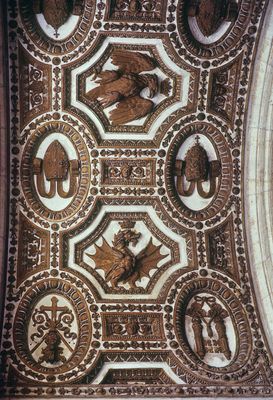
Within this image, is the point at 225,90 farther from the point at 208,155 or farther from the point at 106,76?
the point at 106,76

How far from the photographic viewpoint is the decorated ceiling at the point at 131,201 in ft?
28.3

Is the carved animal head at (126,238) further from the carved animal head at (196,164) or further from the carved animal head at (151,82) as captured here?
the carved animal head at (151,82)

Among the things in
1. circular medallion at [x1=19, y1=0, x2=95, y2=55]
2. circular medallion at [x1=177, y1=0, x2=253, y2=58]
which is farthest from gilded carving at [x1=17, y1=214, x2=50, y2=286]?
circular medallion at [x1=177, y1=0, x2=253, y2=58]

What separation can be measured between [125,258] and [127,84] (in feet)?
7.26

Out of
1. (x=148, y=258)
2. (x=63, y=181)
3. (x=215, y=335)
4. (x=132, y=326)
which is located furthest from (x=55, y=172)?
(x=215, y=335)

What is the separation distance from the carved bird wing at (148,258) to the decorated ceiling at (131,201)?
0.5 inches

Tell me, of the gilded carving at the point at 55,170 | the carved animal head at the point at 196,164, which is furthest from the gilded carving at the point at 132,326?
the carved animal head at the point at 196,164

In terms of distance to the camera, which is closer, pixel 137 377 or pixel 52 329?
pixel 137 377

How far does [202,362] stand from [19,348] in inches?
90.5

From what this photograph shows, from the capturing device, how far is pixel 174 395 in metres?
8.52

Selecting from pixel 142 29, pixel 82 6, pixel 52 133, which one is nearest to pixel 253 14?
pixel 142 29

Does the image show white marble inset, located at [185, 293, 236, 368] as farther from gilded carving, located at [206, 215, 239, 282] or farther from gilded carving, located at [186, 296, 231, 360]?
gilded carving, located at [206, 215, 239, 282]

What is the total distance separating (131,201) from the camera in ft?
29.6

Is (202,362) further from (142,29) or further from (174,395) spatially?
(142,29)
